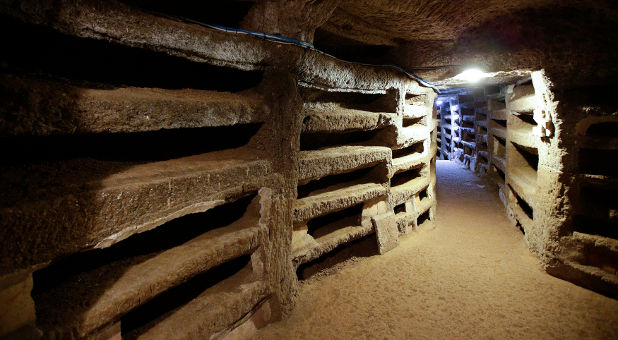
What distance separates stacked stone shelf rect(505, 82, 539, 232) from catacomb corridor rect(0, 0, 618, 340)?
8 cm

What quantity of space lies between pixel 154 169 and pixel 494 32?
3.30 meters

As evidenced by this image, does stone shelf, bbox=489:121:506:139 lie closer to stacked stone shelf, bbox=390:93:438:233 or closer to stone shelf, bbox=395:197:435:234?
stacked stone shelf, bbox=390:93:438:233

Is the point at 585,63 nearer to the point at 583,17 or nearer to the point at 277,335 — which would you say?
the point at 583,17

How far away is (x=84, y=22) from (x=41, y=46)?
236 millimetres

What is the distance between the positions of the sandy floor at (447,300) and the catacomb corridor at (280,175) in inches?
0.7

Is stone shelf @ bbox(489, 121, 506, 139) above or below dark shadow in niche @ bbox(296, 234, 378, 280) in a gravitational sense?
above

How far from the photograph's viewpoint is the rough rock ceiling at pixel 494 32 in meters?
2.47

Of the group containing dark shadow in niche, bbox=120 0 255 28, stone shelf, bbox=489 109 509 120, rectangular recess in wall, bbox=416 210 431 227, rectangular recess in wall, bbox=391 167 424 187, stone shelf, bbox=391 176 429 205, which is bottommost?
rectangular recess in wall, bbox=416 210 431 227

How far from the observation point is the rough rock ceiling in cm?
247

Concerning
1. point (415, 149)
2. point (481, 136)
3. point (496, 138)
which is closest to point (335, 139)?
point (415, 149)

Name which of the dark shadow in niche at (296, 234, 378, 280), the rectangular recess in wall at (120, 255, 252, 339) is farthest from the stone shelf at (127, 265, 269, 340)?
the dark shadow in niche at (296, 234, 378, 280)

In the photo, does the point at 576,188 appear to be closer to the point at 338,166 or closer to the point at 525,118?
the point at 525,118

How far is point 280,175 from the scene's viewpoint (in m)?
2.11

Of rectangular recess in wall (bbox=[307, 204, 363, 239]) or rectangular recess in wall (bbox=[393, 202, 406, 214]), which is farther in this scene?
rectangular recess in wall (bbox=[393, 202, 406, 214])
